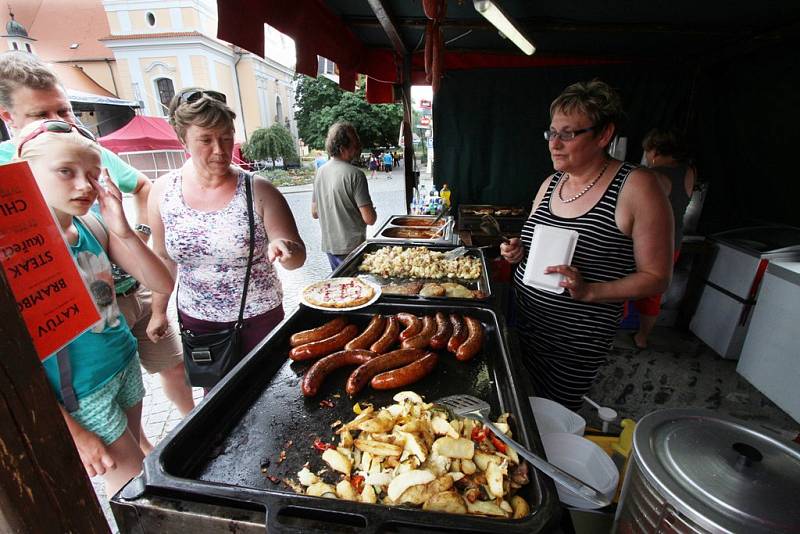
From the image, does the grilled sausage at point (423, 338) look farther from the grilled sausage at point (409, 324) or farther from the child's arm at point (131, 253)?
the child's arm at point (131, 253)

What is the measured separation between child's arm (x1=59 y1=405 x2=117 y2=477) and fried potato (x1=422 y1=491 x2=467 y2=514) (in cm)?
160

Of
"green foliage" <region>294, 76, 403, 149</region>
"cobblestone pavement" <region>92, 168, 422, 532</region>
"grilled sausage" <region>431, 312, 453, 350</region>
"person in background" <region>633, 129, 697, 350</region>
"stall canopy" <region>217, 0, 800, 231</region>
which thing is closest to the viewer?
"grilled sausage" <region>431, 312, 453, 350</region>

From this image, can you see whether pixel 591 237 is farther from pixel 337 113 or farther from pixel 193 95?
pixel 337 113

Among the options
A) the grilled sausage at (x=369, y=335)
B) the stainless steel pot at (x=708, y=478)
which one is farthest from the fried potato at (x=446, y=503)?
the grilled sausage at (x=369, y=335)

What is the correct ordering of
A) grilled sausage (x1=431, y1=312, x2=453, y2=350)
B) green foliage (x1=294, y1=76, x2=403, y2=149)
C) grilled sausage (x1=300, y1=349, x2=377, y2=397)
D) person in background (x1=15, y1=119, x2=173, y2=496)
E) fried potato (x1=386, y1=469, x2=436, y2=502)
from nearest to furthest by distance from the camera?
1. fried potato (x1=386, y1=469, x2=436, y2=502)
2. person in background (x1=15, y1=119, x2=173, y2=496)
3. grilled sausage (x1=300, y1=349, x2=377, y2=397)
4. grilled sausage (x1=431, y1=312, x2=453, y2=350)
5. green foliage (x1=294, y1=76, x2=403, y2=149)

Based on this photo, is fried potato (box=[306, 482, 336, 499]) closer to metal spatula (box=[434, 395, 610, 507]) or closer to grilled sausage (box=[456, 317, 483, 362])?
metal spatula (box=[434, 395, 610, 507])

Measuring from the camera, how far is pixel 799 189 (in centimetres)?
432

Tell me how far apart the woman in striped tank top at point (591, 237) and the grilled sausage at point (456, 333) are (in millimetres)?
560

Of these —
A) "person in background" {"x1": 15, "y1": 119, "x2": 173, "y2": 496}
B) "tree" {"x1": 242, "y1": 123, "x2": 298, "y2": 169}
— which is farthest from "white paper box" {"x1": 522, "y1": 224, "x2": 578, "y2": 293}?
"tree" {"x1": 242, "y1": 123, "x2": 298, "y2": 169}

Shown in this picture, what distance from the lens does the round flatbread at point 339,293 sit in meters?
2.24

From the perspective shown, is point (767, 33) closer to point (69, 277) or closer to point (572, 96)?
point (572, 96)

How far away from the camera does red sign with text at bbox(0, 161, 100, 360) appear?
0.72 m

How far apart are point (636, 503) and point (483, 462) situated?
1.55 feet

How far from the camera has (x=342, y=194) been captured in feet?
14.8
